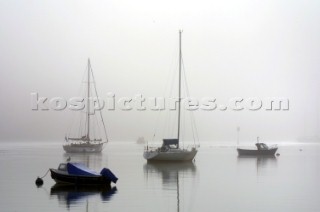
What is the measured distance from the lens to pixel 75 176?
39.8 m

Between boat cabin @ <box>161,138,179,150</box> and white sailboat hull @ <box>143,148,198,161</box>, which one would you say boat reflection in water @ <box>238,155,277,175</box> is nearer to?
white sailboat hull @ <box>143,148,198,161</box>

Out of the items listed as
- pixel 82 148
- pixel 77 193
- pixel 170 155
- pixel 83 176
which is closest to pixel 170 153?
pixel 170 155

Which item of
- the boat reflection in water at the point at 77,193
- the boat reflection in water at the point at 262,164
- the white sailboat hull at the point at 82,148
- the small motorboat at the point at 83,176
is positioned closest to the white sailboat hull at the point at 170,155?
the boat reflection in water at the point at 262,164

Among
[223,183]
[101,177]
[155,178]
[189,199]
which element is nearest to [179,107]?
[155,178]

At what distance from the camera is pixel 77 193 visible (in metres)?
35.8

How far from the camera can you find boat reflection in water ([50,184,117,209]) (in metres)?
32.1

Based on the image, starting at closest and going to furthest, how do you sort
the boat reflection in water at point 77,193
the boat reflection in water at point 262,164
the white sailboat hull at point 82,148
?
the boat reflection in water at point 77,193 < the boat reflection in water at point 262,164 < the white sailboat hull at point 82,148

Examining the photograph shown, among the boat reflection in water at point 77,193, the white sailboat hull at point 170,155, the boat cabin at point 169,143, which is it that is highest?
the boat cabin at point 169,143

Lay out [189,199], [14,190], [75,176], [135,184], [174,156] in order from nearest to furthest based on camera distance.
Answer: [189,199], [14,190], [75,176], [135,184], [174,156]

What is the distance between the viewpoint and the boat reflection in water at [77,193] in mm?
32097

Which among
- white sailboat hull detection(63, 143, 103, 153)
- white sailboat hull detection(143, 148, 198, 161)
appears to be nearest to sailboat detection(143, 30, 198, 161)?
white sailboat hull detection(143, 148, 198, 161)

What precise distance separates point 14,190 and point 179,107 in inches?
1506

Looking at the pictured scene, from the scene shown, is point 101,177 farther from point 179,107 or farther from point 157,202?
point 179,107

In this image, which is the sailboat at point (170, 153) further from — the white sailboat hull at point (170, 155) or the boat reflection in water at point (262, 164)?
the boat reflection in water at point (262, 164)
